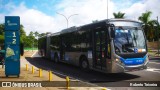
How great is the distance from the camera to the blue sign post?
14844 millimetres

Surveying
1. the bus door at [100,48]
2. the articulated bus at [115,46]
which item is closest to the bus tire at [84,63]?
the articulated bus at [115,46]

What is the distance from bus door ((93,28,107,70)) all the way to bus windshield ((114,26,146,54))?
2.62ft

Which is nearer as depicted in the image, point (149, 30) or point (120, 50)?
point (120, 50)

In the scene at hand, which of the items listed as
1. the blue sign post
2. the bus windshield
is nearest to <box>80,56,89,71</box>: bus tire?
the bus windshield

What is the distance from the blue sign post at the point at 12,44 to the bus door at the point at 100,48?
4.63m

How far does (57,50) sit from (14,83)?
12738 millimetres

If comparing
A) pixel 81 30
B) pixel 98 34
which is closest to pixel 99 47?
pixel 98 34

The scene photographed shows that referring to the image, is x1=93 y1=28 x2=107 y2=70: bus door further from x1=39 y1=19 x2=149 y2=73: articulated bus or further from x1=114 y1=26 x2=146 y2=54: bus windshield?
x1=114 y1=26 x2=146 y2=54: bus windshield

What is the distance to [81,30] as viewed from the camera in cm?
1869

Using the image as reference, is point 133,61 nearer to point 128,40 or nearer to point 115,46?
point 128,40

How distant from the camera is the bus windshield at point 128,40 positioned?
14.1 metres

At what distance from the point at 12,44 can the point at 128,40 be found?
259 inches

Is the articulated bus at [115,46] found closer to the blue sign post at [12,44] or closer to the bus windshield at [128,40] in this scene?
the bus windshield at [128,40]

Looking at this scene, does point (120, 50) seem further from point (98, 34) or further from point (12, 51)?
point (12, 51)
